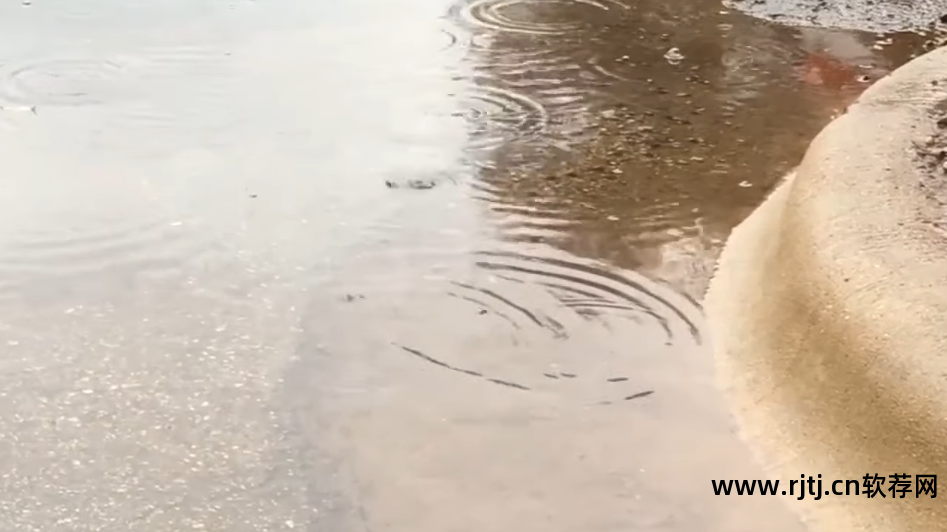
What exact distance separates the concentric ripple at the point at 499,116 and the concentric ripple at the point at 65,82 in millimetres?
1618

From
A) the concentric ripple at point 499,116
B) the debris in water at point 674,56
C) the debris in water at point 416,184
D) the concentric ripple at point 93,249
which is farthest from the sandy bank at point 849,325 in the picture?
the debris in water at point 674,56

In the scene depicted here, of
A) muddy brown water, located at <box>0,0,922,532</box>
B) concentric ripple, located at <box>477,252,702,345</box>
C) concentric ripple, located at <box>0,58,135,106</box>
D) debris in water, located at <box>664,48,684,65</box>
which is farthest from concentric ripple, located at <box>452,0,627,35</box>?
concentric ripple, located at <box>477,252,702,345</box>

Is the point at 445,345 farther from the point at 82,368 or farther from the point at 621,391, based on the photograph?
the point at 82,368

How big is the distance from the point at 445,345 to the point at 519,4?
3.65 meters

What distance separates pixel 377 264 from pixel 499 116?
1.40 m

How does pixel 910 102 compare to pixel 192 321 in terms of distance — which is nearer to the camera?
pixel 192 321

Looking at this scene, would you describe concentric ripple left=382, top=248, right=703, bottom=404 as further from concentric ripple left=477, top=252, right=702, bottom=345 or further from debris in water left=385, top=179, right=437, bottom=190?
debris in water left=385, top=179, right=437, bottom=190

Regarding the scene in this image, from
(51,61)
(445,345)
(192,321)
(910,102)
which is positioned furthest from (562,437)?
(51,61)

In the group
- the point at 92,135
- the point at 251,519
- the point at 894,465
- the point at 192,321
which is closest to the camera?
the point at 894,465

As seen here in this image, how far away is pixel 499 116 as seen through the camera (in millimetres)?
4887

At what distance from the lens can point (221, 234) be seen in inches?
152

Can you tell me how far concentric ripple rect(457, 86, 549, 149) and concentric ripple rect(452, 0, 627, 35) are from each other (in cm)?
103

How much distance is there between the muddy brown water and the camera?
109 inches

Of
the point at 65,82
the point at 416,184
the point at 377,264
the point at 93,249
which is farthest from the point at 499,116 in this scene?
the point at 65,82
